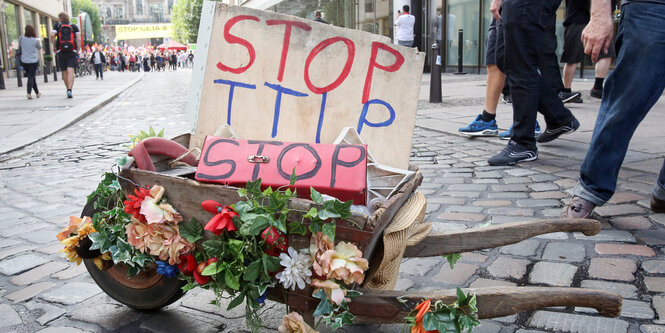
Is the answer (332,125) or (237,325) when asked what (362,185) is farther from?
(237,325)

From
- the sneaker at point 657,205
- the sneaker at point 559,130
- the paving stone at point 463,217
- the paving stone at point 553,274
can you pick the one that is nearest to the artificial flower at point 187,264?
the paving stone at point 553,274

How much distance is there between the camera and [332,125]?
7.38ft

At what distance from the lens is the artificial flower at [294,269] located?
4.99 feet

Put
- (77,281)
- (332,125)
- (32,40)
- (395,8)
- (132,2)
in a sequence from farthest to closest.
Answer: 1. (132,2)
2. (395,8)
3. (32,40)
4. (77,281)
5. (332,125)

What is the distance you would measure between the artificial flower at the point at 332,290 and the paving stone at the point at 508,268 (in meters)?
1.14

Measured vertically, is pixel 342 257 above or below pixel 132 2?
below

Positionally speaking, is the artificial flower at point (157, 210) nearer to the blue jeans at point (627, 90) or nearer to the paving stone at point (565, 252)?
the paving stone at point (565, 252)

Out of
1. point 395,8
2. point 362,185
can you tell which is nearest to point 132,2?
point 395,8

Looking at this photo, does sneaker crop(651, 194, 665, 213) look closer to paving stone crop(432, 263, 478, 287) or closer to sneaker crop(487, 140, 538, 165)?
paving stone crop(432, 263, 478, 287)

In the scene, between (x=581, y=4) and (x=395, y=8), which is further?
(x=395, y=8)

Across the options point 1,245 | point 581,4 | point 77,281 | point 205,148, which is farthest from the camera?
point 581,4

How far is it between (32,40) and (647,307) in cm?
1462

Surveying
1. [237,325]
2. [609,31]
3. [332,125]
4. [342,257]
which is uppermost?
[609,31]

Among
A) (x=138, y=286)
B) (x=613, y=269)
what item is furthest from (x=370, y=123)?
(x=613, y=269)
